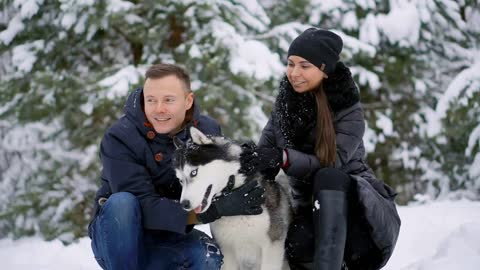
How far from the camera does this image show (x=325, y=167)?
105 inches

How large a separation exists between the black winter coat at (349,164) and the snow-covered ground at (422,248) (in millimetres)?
557

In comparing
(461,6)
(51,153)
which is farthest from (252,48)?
(461,6)

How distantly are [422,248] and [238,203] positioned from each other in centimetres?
216

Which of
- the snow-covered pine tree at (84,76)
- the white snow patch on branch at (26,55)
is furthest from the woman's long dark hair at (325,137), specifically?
the white snow patch on branch at (26,55)

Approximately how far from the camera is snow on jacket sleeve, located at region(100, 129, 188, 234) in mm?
2527

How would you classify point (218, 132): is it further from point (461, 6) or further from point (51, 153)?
point (461, 6)

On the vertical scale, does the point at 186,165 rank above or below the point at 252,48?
above

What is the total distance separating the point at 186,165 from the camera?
251 centimetres

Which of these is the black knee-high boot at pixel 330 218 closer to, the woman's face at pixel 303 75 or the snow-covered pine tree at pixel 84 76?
the woman's face at pixel 303 75

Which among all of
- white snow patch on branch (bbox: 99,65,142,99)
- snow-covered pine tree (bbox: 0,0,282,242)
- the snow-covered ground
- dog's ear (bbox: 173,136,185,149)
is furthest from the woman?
white snow patch on branch (bbox: 99,65,142,99)

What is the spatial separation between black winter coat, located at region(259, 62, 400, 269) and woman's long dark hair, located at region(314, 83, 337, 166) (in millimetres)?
41

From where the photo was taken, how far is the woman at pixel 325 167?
257cm

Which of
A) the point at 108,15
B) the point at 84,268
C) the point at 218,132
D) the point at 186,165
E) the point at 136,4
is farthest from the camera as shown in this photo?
the point at 136,4

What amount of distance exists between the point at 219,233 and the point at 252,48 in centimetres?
350
